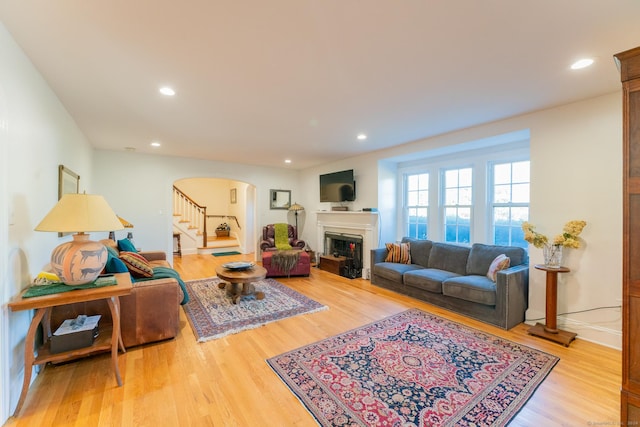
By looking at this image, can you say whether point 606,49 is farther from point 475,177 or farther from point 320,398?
point 320,398

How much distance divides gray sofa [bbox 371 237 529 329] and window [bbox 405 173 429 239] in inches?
20.6

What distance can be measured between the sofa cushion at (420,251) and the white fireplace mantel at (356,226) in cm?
79

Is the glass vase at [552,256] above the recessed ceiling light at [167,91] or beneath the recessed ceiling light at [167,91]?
beneath

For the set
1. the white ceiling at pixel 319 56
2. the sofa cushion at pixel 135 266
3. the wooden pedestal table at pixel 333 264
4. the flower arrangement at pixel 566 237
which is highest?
the white ceiling at pixel 319 56

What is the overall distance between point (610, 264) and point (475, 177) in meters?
2.02

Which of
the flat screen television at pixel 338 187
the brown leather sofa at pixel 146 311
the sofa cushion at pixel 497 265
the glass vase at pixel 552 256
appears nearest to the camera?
the brown leather sofa at pixel 146 311

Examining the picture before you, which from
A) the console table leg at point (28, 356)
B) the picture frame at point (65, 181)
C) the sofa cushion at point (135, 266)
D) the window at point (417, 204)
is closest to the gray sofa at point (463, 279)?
the window at point (417, 204)

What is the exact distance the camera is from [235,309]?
360 centimetres

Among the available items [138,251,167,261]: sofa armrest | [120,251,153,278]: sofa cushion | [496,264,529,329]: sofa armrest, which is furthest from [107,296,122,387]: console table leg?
[496,264,529,329]: sofa armrest

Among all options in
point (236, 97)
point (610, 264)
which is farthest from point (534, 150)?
point (236, 97)

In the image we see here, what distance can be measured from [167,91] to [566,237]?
4421 mm

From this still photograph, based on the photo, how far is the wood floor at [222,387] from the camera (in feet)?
5.75

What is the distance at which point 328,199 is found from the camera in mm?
6230

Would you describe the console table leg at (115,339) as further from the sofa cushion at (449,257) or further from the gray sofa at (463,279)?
the sofa cushion at (449,257)
